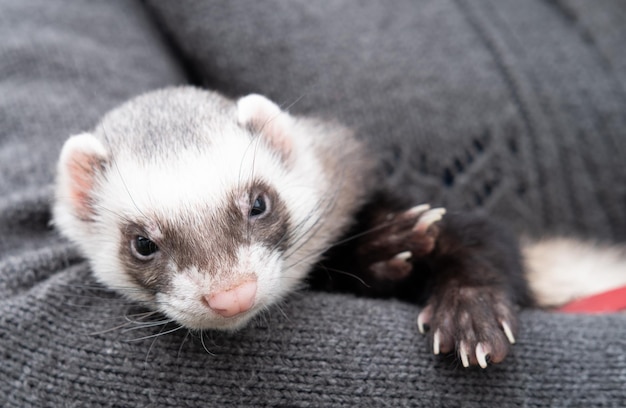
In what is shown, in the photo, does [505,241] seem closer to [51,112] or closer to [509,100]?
[509,100]

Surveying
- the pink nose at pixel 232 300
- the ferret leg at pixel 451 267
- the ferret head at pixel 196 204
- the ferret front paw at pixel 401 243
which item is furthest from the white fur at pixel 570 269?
the pink nose at pixel 232 300

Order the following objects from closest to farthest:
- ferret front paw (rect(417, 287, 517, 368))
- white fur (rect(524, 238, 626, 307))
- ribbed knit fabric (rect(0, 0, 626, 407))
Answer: ferret front paw (rect(417, 287, 517, 368)), ribbed knit fabric (rect(0, 0, 626, 407)), white fur (rect(524, 238, 626, 307))

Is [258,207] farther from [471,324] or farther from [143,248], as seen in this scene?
[471,324]

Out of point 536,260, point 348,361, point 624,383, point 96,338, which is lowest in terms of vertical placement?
point 536,260

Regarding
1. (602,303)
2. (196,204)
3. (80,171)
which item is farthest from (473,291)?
(80,171)

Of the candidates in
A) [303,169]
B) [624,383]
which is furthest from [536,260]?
[303,169]

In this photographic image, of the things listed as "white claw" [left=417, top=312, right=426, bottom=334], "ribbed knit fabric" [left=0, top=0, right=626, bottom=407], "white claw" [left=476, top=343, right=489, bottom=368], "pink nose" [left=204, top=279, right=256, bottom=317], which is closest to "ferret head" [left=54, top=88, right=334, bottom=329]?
"pink nose" [left=204, top=279, right=256, bottom=317]

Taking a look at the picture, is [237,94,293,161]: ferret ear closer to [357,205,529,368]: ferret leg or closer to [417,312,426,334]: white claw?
[357,205,529,368]: ferret leg
